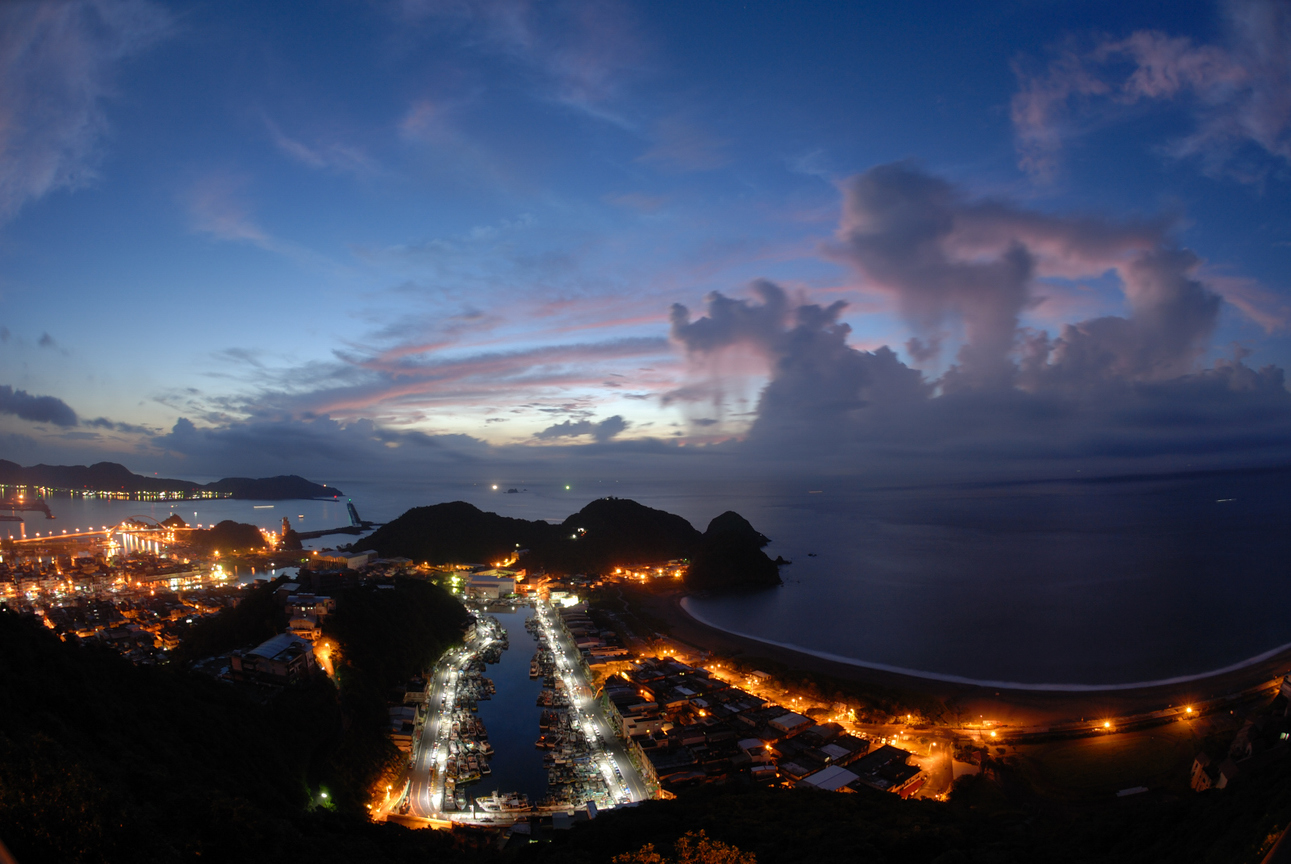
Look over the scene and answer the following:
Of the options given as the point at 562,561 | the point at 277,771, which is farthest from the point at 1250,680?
the point at 562,561

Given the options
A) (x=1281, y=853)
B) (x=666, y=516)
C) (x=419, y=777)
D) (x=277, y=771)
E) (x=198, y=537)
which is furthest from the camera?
(x=666, y=516)

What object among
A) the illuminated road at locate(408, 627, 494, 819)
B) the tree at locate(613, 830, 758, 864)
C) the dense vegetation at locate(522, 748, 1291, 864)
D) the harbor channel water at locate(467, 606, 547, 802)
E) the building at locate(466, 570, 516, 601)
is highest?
the tree at locate(613, 830, 758, 864)

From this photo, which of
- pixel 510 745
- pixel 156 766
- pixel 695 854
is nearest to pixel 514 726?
pixel 510 745

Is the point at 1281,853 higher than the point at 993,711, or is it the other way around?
the point at 1281,853

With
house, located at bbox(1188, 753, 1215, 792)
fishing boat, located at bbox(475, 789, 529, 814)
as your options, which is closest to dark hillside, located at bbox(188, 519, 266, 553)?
fishing boat, located at bbox(475, 789, 529, 814)

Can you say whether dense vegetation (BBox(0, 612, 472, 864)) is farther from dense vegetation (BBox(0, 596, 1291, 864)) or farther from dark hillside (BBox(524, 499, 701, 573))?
dark hillside (BBox(524, 499, 701, 573))

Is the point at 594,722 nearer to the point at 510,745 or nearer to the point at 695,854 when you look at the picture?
the point at 510,745

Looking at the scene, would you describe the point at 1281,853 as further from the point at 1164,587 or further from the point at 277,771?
the point at 1164,587
